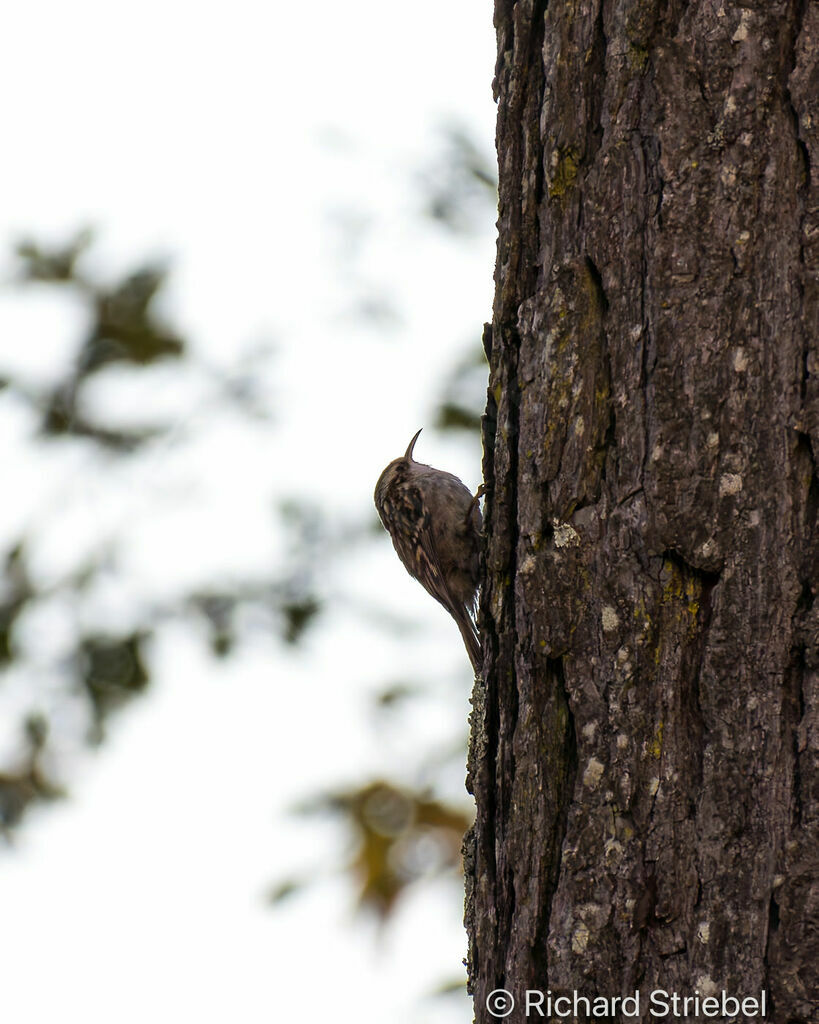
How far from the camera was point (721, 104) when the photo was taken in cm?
173

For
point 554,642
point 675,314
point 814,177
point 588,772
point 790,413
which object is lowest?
point 588,772

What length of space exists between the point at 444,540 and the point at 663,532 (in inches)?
98.0

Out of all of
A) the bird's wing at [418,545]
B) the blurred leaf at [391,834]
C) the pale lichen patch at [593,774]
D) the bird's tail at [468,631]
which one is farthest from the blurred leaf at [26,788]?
the pale lichen patch at [593,774]

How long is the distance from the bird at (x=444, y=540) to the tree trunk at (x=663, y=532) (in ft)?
6.90

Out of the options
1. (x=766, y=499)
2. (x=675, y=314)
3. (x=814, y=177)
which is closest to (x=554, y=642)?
(x=766, y=499)

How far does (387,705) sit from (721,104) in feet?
16.1

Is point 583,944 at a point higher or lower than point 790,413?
lower

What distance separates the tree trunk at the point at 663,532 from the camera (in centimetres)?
159

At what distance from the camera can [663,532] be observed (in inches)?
67.5

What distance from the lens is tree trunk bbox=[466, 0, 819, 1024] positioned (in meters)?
Answer: 1.59

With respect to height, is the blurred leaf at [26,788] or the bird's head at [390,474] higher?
the bird's head at [390,474]

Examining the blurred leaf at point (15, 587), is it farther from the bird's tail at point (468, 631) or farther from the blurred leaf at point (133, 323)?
the bird's tail at point (468, 631)

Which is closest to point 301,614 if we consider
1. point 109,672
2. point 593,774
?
point 109,672

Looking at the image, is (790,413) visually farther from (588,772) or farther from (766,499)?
(588,772)
